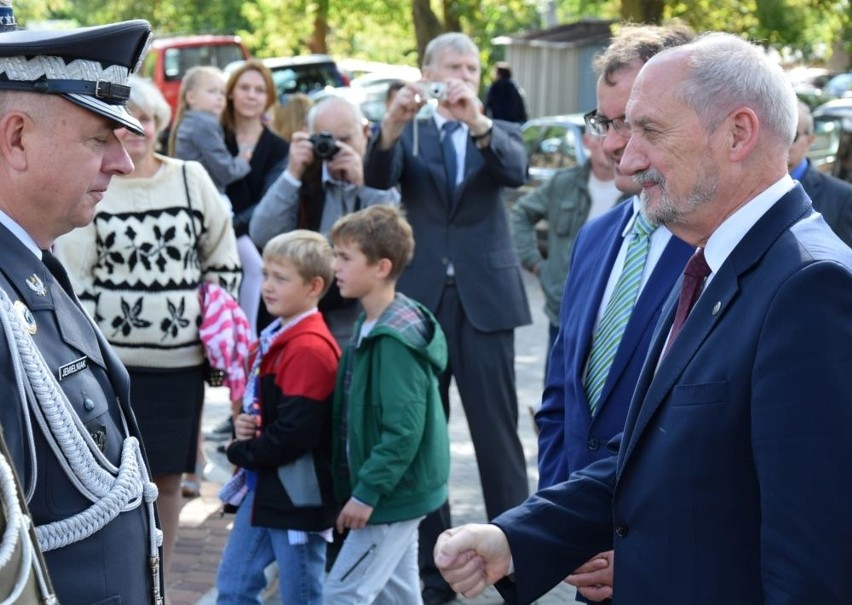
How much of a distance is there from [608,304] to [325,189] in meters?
2.97

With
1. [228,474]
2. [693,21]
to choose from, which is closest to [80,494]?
[228,474]

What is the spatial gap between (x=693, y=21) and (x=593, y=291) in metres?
24.6

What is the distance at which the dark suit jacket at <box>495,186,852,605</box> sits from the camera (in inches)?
85.1

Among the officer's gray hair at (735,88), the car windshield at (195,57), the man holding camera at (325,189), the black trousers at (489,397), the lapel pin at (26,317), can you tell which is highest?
the officer's gray hair at (735,88)

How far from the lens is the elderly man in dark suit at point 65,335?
2.39 metres

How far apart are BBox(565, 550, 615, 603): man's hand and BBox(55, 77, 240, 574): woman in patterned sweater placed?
2513 millimetres

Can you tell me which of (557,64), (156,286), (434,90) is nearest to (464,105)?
(434,90)

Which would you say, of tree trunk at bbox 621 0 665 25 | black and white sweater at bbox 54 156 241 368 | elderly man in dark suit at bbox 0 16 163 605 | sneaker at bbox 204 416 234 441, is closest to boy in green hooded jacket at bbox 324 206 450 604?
black and white sweater at bbox 54 156 241 368

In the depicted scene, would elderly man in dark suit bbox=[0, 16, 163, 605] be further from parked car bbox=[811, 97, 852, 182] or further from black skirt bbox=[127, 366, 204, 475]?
parked car bbox=[811, 97, 852, 182]

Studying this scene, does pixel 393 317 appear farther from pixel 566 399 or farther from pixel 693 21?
pixel 693 21

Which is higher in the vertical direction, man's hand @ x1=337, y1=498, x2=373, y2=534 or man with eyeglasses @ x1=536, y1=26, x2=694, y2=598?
man with eyeglasses @ x1=536, y1=26, x2=694, y2=598

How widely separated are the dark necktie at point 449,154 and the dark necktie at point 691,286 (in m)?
3.27

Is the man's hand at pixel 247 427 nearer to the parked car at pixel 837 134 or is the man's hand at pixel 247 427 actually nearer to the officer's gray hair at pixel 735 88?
the officer's gray hair at pixel 735 88

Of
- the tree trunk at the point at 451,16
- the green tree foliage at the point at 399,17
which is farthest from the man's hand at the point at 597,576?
the tree trunk at the point at 451,16
